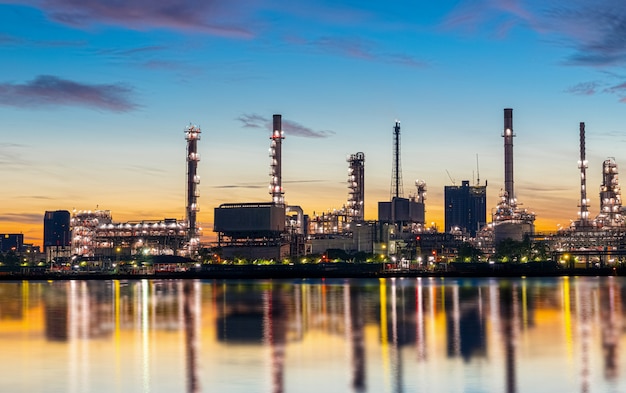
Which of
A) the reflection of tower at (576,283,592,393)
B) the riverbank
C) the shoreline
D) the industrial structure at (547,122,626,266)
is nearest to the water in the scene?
the reflection of tower at (576,283,592,393)

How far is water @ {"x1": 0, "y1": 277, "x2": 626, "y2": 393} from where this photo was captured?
2745 cm

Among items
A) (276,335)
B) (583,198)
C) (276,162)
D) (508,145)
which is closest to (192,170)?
(276,162)

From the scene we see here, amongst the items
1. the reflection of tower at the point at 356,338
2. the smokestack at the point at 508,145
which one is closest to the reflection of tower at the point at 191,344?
the reflection of tower at the point at 356,338

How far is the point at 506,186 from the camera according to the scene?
614 feet

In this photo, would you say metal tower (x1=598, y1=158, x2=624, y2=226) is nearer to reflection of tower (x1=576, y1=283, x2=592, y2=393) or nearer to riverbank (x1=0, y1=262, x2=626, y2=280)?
riverbank (x1=0, y1=262, x2=626, y2=280)

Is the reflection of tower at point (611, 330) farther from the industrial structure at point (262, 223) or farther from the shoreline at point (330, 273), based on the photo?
the industrial structure at point (262, 223)

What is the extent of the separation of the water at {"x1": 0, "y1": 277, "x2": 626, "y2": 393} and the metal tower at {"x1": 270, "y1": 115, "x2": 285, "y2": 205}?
11123cm

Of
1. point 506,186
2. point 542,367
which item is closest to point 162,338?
point 542,367

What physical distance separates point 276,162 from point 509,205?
53030 mm

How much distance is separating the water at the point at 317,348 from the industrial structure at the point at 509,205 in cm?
12099

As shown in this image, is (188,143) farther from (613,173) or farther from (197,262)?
(613,173)

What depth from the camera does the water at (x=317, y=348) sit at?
2745 cm

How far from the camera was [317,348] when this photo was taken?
3712 centimetres

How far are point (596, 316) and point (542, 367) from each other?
1012 inches
